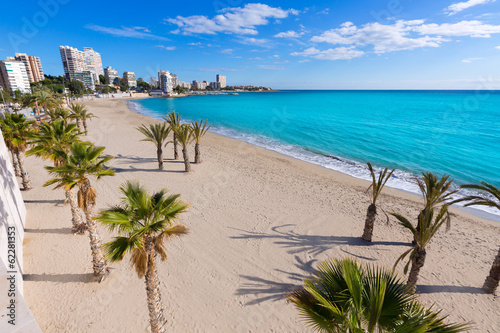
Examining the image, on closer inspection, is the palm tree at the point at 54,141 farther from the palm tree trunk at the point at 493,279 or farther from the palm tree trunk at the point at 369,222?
the palm tree trunk at the point at 493,279

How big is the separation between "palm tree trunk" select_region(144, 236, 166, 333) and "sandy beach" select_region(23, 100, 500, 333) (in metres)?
1.19

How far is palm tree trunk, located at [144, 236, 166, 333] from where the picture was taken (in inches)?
201

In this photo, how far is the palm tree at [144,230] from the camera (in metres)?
4.75

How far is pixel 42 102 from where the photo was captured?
30953mm

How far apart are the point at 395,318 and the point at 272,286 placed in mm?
5193

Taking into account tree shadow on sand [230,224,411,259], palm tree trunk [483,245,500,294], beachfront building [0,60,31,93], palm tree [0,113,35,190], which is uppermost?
beachfront building [0,60,31,93]

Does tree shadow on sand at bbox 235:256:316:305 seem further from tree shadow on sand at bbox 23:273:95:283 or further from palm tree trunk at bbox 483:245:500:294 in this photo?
palm tree trunk at bbox 483:245:500:294

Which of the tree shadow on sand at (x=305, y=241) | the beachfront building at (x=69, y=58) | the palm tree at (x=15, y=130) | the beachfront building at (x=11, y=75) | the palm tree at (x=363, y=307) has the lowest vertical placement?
the tree shadow on sand at (x=305, y=241)

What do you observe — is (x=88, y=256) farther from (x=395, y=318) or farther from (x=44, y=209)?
(x=395, y=318)

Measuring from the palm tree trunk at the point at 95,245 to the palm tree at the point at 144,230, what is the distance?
302cm

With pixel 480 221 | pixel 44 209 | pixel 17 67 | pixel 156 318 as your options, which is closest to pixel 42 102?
pixel 44 209

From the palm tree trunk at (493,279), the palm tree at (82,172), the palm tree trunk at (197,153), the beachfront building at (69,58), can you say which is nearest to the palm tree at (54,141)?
the palm tree at (82,172)

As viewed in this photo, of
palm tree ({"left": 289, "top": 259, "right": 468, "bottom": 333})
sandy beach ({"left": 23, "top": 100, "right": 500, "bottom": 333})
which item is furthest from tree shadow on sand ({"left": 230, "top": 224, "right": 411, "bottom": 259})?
palm tree ({"left": 289, "top": 259, "right": 468, "bottom": 333})

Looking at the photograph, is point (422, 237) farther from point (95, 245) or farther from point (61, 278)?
point (61, 278)
